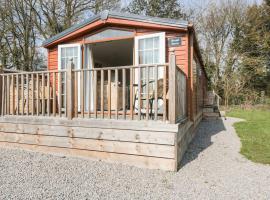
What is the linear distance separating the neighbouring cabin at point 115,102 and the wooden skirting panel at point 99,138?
0.5 inches

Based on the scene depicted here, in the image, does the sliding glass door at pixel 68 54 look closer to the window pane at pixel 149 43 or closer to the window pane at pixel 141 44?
the window pane at pixel 141 44

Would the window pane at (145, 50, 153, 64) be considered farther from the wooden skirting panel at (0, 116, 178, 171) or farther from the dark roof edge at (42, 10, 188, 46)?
the wooden skirting panel at (0, 116, 178, 171)

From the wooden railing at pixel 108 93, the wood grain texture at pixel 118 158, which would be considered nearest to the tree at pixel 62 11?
the wooden railing at pixel 108 93

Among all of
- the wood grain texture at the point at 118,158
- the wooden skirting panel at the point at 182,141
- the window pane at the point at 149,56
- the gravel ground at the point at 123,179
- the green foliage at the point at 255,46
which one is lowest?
the gravel ground at the point at 123,179

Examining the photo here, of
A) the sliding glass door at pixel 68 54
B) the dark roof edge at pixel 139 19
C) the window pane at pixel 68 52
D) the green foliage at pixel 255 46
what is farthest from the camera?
the green foliage at pixel 255 46

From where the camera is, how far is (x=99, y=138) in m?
4.05

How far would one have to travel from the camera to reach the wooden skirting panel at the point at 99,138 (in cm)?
363

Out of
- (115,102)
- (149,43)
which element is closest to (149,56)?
(149,43)

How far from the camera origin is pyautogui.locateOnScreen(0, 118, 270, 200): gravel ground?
285 cm

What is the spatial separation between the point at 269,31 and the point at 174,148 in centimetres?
1925

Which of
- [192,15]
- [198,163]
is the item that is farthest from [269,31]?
[198,163]

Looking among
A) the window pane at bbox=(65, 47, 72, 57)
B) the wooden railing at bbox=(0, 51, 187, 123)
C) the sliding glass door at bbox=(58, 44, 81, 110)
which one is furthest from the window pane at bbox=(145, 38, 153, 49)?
the window pane at bbox=(65, 47, 72, 57)

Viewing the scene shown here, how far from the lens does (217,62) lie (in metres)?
19.1

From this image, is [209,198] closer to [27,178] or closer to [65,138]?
[27,178]
